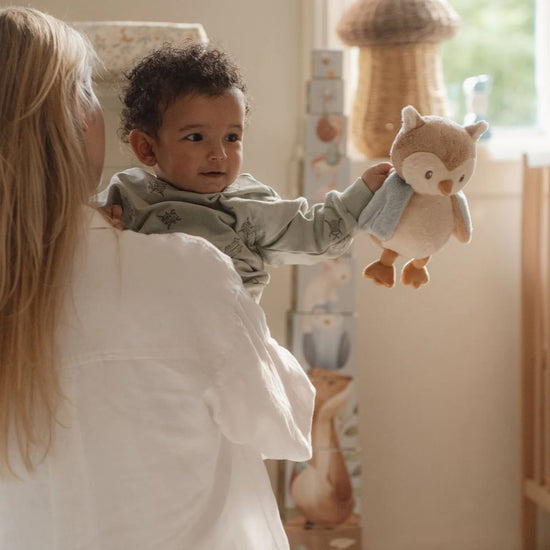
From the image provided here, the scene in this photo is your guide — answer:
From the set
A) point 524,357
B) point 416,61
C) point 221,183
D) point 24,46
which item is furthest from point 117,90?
point 524,357

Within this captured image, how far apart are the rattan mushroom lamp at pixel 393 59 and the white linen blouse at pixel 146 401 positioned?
59.1 inches

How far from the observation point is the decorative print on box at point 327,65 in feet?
6.65

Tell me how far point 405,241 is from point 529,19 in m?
1.90

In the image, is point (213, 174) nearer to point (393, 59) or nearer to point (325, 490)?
point (325, 490)

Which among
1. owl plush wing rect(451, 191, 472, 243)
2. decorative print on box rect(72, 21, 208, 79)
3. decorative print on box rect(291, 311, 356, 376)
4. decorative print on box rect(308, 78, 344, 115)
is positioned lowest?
decorative print on box rect(291, 311, 356, 376)

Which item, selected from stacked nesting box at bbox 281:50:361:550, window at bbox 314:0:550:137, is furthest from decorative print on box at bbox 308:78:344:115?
window at bbox 314:0:550:137

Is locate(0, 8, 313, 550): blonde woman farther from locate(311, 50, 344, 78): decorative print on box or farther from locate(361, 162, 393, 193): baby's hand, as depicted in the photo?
locate(311, 50, 344, 78): decorative print on box

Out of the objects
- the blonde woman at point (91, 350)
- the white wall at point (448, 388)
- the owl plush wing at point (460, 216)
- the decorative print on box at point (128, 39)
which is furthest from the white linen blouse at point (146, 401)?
the white wall at point (448, 388)

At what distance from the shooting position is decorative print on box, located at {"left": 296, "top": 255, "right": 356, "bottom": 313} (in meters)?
2.08

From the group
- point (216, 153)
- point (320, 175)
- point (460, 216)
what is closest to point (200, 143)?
point (216, 153)

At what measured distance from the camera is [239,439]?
0.94 metres

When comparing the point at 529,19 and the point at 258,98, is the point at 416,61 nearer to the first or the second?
the point at 258,98

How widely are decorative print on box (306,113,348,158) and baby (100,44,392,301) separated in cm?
94

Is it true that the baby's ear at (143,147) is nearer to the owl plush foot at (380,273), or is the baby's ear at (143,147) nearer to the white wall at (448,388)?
the owl plush foot at (380,273)
